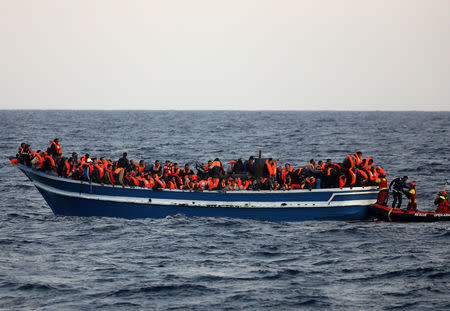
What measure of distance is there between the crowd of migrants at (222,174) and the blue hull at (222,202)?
347mm

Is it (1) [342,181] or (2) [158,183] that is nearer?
(2) [158,183]

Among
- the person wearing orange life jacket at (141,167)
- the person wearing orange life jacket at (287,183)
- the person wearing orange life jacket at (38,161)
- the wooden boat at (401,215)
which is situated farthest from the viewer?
→ the person wearing orange life jacket at (38,161)

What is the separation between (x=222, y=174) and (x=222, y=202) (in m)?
1.66

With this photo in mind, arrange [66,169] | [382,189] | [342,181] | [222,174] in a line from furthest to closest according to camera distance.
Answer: [222,174] → [66,169] → [382,189] → [342,181]

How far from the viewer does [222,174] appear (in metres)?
30.0

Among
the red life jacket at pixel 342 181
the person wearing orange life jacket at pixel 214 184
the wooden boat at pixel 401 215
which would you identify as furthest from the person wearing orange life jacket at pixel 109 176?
the wooden boat at pixel 401 215

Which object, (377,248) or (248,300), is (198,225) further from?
(248,300)

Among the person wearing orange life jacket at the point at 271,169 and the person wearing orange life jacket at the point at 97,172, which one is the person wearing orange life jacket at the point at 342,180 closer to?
the person wearing orange life jacket at the point at 271,169

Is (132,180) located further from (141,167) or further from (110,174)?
(141,167)

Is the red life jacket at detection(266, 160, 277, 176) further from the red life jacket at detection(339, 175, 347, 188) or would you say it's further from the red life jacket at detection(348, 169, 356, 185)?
the red life jacket at detection(348, 169, 356, 185)

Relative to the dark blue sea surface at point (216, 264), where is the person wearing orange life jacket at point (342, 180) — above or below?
above

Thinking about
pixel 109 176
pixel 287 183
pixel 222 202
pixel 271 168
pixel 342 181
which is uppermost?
pixel 271 168

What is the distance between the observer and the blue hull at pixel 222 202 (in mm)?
28719

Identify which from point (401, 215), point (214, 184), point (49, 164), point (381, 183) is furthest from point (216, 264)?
point (49, 164)
